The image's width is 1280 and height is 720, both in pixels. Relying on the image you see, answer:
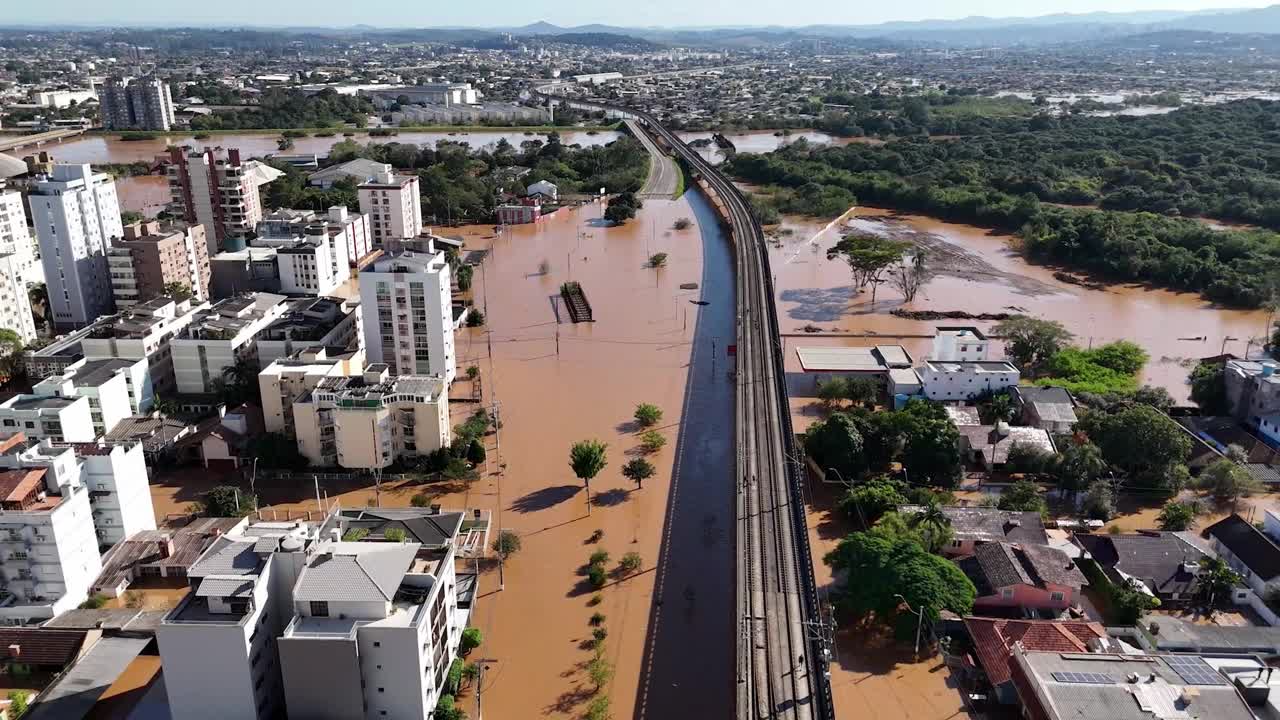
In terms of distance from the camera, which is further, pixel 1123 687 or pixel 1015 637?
pixel 1015 637

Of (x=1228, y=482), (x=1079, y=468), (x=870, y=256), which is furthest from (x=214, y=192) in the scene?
(x=1228, y=482)

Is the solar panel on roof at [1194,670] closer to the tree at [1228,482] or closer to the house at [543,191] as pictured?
the tree at [1228,482]

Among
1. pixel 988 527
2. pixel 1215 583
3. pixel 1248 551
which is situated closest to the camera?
pixel 1215 583

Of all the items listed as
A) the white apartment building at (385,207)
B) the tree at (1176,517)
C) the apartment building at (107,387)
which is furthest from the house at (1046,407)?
the white apartment building at (385,207)

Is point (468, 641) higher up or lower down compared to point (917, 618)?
lower down

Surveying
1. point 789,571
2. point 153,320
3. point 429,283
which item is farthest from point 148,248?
point 789,571

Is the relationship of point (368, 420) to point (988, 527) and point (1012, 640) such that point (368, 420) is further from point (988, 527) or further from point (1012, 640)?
point (1012, 640)
